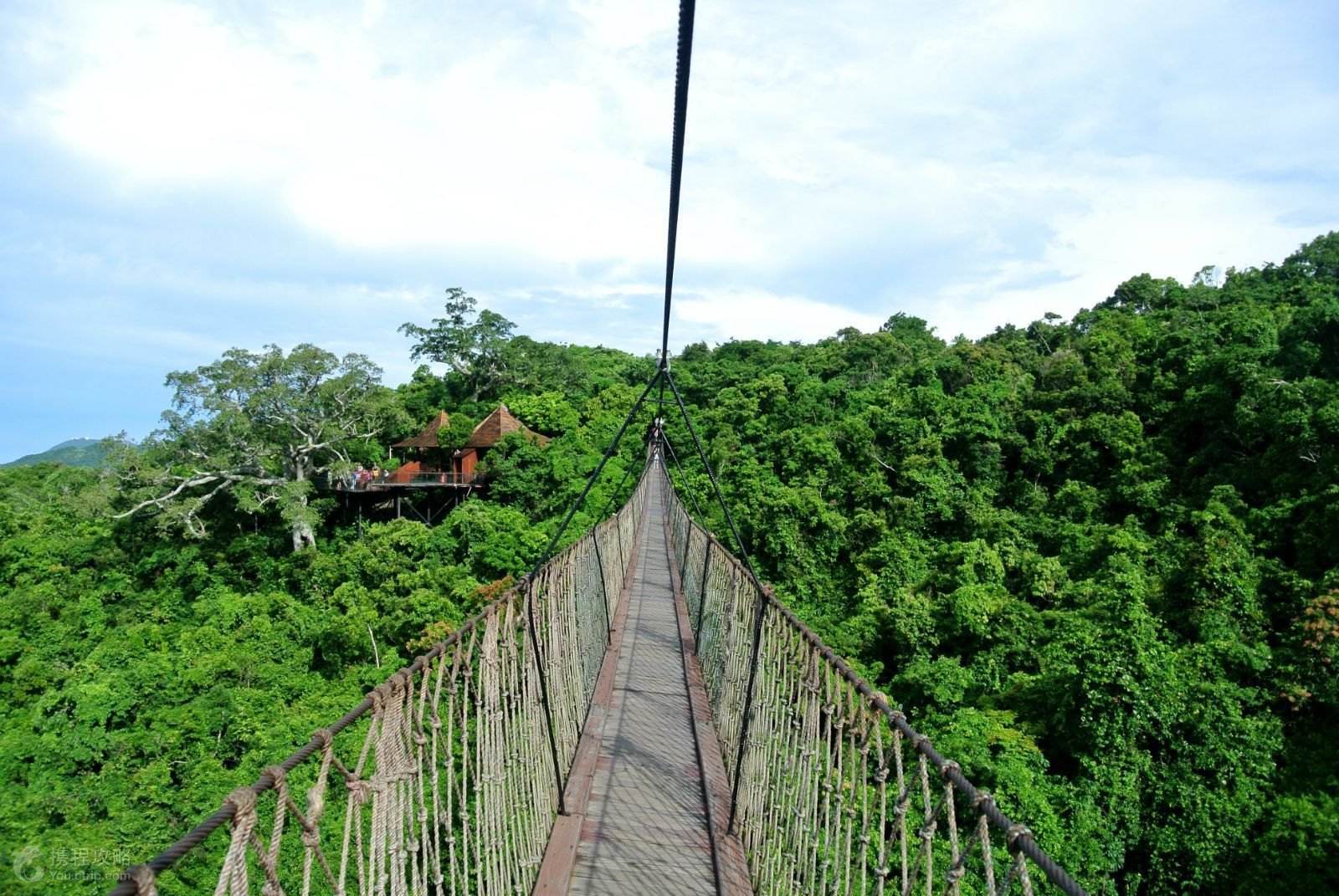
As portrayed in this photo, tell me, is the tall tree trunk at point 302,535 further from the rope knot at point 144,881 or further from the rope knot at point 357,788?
the rope knot at point 144,881

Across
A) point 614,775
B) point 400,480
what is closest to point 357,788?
point 614,775

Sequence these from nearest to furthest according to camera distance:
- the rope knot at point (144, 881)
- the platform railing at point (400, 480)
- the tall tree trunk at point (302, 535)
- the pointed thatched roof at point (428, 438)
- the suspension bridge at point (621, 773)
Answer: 1. the rope knot at point (144, 881)
2. the suspension bridge at point (621, 773)
3. the tall tree trunk at point (302, 535)
4. the platform railing at point (400, 480)
5. the pointed thatched roof at point (428, 438)

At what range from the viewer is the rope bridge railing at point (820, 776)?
1052 mm

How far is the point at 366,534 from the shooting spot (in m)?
19.7

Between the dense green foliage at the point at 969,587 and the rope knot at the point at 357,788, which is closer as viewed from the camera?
the rope knot at the point at 357,788

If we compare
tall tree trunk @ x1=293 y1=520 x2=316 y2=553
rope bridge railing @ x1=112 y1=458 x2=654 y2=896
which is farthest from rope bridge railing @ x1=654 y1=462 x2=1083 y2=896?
tall tree trunk @ x1=293 y1=520 x2=316 y2=553

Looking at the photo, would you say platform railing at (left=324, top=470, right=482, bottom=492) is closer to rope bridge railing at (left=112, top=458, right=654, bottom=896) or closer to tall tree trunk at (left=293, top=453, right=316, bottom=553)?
tall tree trunk at (left=293, top=453, right=316, bottom=553)

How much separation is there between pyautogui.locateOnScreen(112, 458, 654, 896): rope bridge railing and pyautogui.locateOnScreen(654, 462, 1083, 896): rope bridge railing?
2.01 ft

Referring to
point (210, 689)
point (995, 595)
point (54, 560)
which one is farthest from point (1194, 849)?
point (54, 560)

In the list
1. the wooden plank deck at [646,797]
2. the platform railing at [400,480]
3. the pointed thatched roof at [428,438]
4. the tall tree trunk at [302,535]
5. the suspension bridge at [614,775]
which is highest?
the pointed thatched roof at [428,438]

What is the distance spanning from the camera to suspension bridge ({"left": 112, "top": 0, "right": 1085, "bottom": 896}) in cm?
103

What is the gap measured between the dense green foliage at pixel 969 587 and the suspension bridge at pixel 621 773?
26.4 feet

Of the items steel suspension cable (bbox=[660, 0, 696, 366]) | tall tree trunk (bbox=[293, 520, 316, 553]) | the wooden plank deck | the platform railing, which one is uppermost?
steel suspension cable (bbox=[660, 0, 696, 366])

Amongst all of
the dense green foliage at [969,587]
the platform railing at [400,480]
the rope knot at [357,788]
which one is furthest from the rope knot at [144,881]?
the platform railing at [400,480]
